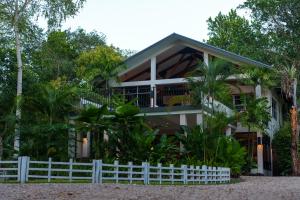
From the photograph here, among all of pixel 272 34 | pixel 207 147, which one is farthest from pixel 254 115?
pixel 272 34

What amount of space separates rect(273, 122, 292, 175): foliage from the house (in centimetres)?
53

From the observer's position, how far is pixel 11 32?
25828 mm

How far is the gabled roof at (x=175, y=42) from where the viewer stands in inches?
1022

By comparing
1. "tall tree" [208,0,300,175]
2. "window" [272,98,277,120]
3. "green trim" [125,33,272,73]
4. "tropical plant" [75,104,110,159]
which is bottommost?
"tropical plant" [75,104,110,159]

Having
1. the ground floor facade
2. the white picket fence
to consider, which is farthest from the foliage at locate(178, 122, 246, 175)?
the white picket fence

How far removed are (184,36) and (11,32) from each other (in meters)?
9.40

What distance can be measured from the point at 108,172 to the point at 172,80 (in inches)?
528

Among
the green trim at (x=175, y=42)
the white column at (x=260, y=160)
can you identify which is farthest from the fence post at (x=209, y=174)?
the green trim at (x=175, y=42)

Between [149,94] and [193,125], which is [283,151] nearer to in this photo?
[193,125]

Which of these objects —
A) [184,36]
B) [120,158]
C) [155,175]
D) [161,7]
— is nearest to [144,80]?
[184,36]

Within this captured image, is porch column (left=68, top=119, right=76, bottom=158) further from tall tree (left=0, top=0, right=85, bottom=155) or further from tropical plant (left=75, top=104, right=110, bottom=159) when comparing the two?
tall tree (left=0, top=0, right=85, bottom=155)

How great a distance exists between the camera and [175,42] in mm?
27531

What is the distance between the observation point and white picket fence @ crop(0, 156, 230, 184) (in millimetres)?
14080

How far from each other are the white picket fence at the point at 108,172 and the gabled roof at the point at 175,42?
30.1ft
